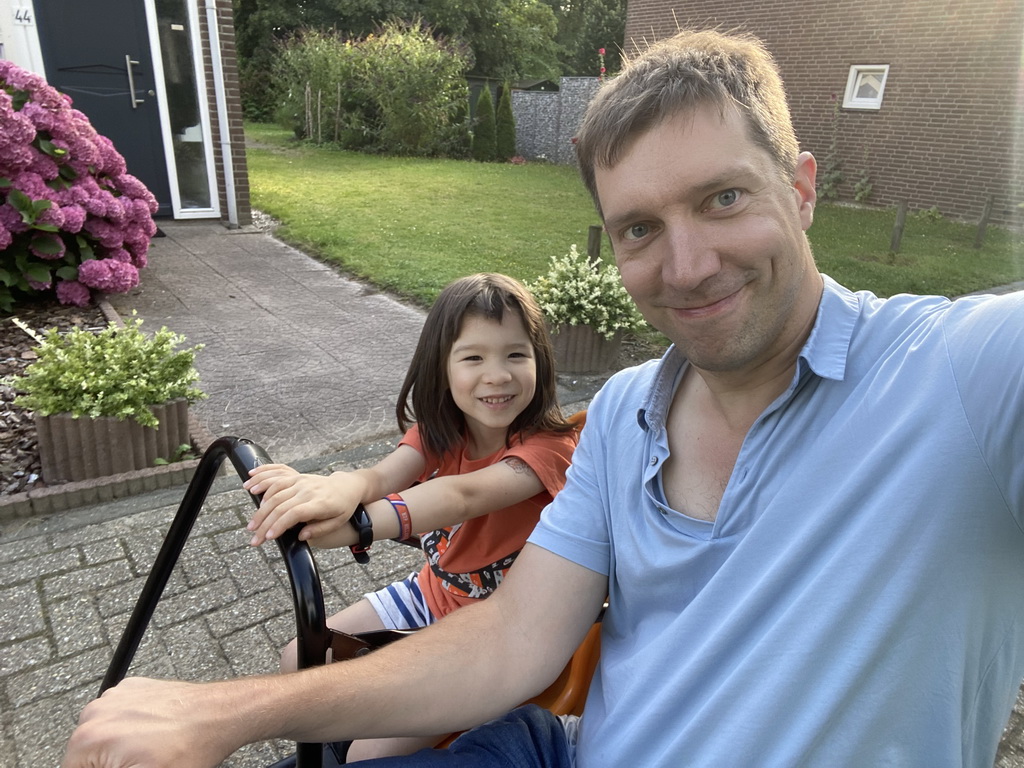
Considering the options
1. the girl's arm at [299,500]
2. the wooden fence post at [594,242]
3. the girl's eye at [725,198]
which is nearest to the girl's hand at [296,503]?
the girl's arm at [299,500]

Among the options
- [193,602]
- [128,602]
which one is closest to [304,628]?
[193,602]

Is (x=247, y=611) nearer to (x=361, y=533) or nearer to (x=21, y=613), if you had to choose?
(x=21, y=613)

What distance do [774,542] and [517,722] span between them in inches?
24.0

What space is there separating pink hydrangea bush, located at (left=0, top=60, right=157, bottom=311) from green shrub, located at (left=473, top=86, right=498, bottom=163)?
14.5 meters

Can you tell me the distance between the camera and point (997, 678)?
0.99 meters

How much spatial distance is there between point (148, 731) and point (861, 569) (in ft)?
3.22

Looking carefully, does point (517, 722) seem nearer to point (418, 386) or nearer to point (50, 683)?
point (418, 386)

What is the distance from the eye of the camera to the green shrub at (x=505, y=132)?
65.1 feet

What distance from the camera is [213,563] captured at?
9.25ft

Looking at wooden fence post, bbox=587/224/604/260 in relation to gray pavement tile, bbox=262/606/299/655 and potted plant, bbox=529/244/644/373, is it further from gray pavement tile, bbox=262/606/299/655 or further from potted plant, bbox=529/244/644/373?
gray pavement tile, bbox=262/606/299/655

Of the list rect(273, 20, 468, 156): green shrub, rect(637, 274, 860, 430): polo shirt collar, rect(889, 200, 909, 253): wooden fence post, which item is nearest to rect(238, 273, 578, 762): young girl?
rect(637, 274, 860, 430): polo shirt collar

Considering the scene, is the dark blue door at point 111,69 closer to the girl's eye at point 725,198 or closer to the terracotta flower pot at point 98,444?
the terracotta flower pot at point 98,444

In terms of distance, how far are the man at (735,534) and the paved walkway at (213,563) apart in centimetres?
117

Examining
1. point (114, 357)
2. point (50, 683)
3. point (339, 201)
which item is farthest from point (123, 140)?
point (50, 683)
